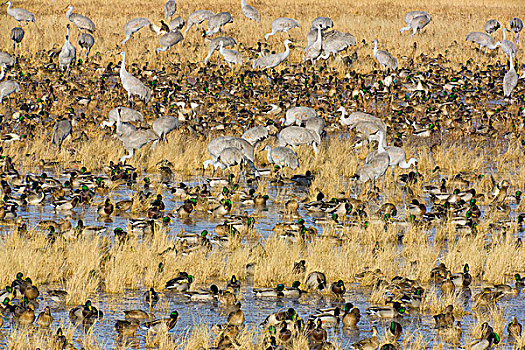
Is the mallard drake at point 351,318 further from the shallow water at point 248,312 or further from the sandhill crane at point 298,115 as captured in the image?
the sandhill crane at point 298,115

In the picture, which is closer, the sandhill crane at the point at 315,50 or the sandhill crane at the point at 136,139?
the sandhill crane at the point at 136,139

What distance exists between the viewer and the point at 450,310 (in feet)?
36.2

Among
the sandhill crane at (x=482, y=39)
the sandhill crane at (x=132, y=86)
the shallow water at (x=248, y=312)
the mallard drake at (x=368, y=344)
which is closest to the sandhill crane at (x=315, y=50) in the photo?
the sandhill crane at (x=482, y=39)

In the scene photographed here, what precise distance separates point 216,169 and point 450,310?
998cm

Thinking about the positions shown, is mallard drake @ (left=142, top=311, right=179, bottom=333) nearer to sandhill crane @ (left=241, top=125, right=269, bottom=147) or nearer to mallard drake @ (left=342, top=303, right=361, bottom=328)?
mallard drake @ (left=342, top=303, right=361, bottom=328)

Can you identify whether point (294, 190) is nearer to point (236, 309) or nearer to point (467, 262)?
point (467, 262)

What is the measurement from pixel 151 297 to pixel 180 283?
25.0 inches

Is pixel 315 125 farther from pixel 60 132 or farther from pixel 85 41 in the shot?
pixel 85 41

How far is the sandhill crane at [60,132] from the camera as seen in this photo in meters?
22.5

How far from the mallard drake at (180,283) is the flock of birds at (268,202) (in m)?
0.01

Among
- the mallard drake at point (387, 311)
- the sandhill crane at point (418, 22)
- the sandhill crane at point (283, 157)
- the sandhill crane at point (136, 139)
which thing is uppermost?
the sandhill crane at point (418, 22)

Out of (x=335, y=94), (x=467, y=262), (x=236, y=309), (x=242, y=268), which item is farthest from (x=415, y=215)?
(x=335, y=94)

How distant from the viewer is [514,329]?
401 inches

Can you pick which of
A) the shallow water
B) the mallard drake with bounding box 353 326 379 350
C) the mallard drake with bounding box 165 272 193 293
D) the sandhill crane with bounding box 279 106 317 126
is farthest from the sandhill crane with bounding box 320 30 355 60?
the mallard drake with bounding box 353 326 379 350
